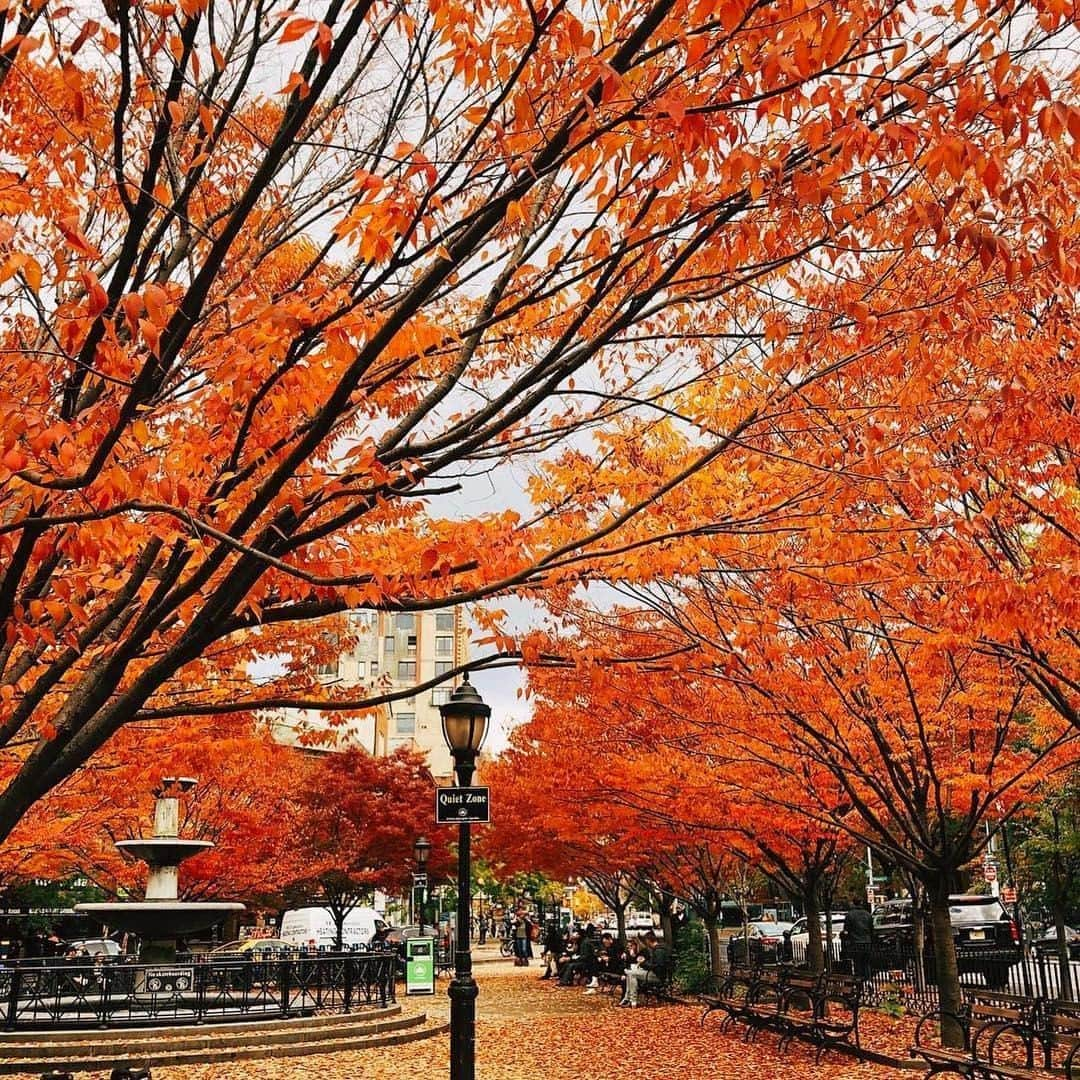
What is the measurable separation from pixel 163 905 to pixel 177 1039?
2.44 m

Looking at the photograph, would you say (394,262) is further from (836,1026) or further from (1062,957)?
(1062,957)

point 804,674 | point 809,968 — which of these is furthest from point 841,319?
point 809,968

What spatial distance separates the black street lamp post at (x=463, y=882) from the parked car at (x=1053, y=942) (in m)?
20.3

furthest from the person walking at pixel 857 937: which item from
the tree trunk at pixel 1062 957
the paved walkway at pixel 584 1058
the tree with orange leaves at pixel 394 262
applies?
the tree with orange leaves at pixel 394 262

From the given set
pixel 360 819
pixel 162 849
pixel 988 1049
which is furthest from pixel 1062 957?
pixel 360 819

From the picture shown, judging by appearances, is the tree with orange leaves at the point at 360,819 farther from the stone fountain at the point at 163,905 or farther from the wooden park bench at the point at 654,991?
the stone fountain at the point at 163,905

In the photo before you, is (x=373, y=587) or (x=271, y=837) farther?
(x=271, y=837)

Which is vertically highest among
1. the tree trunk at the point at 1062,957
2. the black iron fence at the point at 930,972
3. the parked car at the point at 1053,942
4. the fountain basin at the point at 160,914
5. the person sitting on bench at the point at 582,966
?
the fountain basin at the point at 160,914

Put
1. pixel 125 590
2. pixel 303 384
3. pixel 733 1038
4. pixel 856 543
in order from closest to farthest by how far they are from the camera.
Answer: pixel 303 384 < pixel 125 590 < pixel 856 543 < pixel 733 1038

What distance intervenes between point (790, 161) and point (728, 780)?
11.5m

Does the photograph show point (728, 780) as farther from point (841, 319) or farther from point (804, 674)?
point (841, 319)

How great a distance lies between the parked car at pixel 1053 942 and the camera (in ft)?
92.7

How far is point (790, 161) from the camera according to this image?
480 cm

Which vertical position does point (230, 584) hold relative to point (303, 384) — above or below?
below
